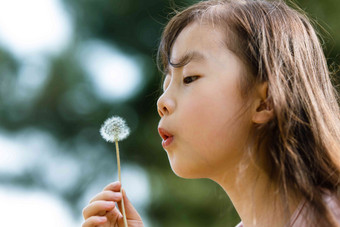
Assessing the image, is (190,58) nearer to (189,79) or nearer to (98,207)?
(189,79)

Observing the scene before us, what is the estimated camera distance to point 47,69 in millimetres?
3094

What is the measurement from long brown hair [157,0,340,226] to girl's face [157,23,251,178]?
0.09 feet

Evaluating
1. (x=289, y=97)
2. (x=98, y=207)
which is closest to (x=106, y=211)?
(x=98, y=207)

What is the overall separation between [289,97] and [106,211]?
418mm

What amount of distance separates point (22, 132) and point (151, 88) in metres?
0.95

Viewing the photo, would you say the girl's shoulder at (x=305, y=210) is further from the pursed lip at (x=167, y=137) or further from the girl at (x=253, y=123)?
the pursed lip at (x=167, y=137)

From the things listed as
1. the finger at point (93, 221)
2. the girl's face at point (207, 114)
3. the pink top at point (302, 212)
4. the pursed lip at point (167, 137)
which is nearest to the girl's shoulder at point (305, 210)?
the pink top at point (302, 212)

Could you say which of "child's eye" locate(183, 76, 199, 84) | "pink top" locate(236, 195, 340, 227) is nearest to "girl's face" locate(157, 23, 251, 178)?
"child's eye" locate(183, 76, 199, 84)

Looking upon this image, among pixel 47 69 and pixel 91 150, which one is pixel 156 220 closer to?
pixel 91 150

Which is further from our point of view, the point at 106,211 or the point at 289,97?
the point at 106,211

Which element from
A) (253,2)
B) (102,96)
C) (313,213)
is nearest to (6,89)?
(102,96)

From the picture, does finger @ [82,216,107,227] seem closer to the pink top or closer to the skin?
the skin

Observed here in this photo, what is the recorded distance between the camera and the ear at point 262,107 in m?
0.81

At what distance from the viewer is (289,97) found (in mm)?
819
